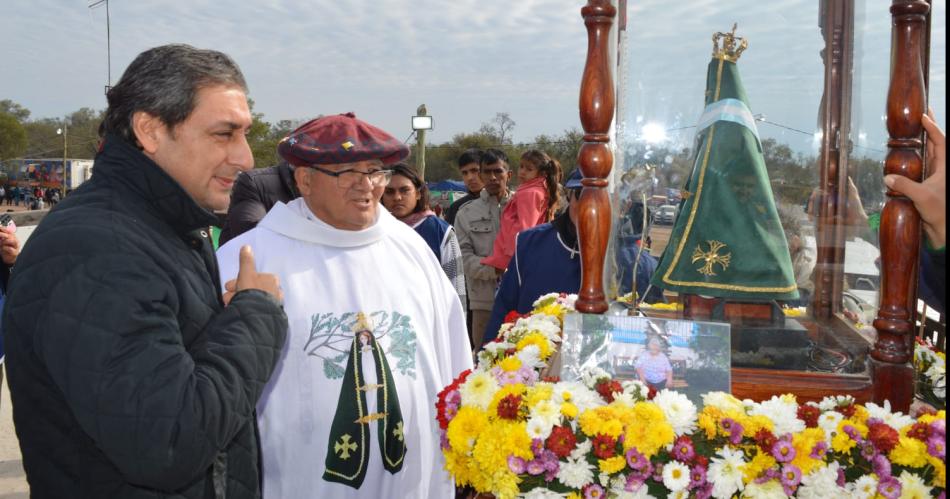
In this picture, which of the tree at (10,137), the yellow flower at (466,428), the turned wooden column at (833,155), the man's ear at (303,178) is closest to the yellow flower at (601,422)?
the yellow flower at (466,428)

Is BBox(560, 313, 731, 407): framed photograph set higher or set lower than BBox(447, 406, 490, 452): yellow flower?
higher

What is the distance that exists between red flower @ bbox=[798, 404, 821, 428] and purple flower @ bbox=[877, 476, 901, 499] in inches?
5.8

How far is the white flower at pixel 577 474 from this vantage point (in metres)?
1.42

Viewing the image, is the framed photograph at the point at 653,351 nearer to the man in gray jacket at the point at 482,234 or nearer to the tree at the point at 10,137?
the man in gray jacket at the point at 482,234

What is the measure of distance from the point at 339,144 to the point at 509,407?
4.07 ft

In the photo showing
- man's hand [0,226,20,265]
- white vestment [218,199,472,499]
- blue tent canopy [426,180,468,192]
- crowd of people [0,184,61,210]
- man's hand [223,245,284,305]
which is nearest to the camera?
man's hand [223,245,284,305]

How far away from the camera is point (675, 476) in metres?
1.38

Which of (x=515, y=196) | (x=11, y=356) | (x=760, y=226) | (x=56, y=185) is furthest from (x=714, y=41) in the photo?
(x=56, y=185)

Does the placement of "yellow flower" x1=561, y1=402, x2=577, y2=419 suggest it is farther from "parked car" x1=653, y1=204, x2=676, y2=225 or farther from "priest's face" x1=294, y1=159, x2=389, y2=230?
"priest's face" x1=294, y1=159, x2=389, y2=230

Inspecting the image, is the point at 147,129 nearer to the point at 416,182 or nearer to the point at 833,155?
the point at 833,155

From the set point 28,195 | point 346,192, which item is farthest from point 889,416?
point 28,195

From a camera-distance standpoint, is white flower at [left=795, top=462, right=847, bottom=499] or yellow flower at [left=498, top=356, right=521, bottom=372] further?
yellow flower at [left=498, top=356, right=521, bottom=372]

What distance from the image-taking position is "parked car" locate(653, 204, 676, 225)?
192 cm

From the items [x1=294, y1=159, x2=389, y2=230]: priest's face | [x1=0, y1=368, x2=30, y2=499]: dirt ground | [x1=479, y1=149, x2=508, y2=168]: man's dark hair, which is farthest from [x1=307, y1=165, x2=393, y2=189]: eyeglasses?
[x1=479, y1=149, x2=508, y2=168]: man's dark hair
